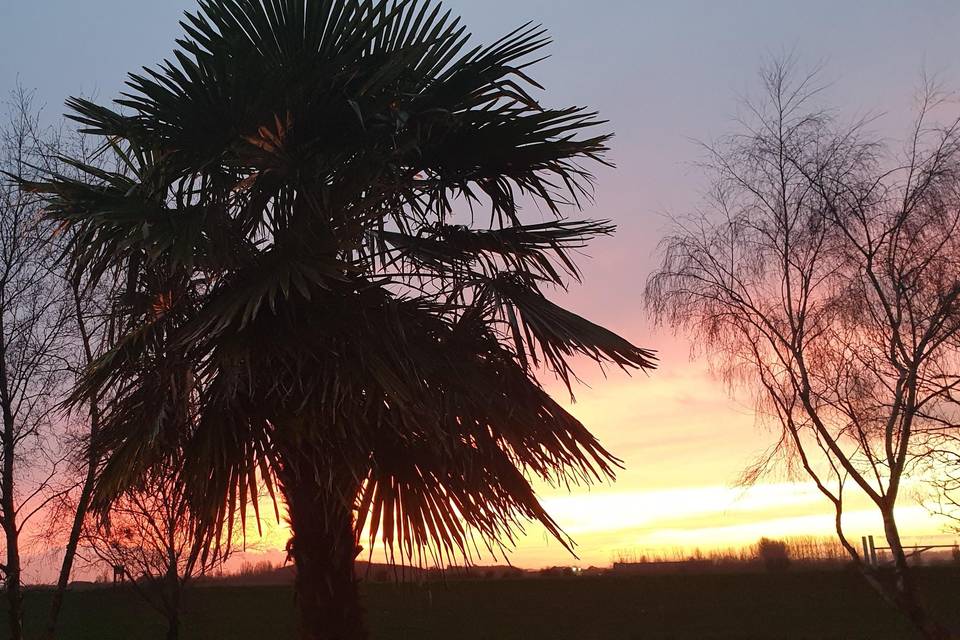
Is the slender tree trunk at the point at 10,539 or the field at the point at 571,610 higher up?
the slender tree trunk at the point at 10,539

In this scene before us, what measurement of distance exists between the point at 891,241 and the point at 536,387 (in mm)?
7817

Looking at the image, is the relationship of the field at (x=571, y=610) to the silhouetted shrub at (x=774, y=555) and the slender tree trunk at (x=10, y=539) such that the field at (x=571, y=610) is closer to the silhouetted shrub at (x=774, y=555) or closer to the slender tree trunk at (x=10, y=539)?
the silhouetted shrub at (x=774, y=555)

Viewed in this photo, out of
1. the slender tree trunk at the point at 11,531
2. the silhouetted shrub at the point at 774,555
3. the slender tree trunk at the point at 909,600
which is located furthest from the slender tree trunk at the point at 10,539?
the silhouetted shrub at the point at 774,555

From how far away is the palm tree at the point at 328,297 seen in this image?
563 centimetres

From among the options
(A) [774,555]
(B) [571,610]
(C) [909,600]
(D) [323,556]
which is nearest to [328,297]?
(D) [323,556]

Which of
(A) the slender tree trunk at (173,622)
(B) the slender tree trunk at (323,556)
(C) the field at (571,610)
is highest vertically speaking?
(B) the slender tree trunk at (323,556)

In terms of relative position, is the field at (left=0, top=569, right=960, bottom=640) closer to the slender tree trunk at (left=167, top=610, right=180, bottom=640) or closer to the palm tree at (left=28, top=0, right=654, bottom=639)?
the slender tree trunk at (left=167, top=610, right=180, bottom=640)

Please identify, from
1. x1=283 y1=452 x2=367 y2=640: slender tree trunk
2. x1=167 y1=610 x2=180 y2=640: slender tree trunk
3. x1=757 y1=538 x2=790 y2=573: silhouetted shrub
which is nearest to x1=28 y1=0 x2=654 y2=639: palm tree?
x1=283 y1=452 x2=367 y2=640: slender tree trunk

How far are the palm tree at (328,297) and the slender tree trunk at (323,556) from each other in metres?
0.01

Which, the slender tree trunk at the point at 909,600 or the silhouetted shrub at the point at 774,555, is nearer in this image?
the slender tree trunk at the point at 909,600

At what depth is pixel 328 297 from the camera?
625 cm

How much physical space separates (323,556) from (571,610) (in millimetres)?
22551

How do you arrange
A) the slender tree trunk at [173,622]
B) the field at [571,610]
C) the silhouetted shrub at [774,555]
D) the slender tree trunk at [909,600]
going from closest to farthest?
the slender tree trunk at [909,600], the slender tree trunk at [173,622], the field at [571,610], the silhouetted shrub at [774,555]

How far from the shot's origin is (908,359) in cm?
1134
